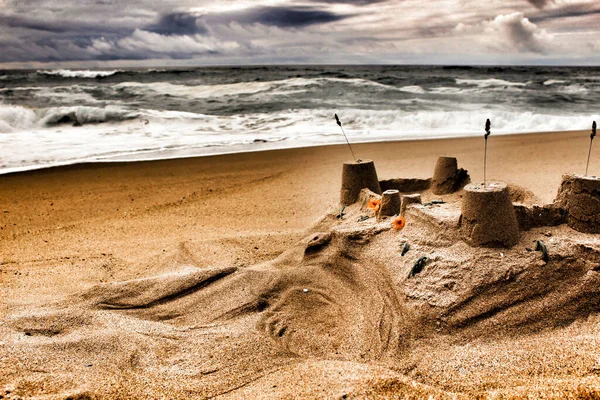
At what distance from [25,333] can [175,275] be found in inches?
40.3

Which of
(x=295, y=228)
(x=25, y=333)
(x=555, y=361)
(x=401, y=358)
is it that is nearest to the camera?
(x=555, y=361)

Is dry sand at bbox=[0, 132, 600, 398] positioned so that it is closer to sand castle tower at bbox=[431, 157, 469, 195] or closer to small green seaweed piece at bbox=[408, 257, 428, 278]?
small green seaweed piece at bbox=[408, 257, 428, 278]

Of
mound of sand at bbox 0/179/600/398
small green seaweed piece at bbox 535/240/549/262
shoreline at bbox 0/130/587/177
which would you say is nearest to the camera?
mound of sand at bbox 0/179/600/398

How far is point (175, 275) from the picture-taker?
11.1 feet

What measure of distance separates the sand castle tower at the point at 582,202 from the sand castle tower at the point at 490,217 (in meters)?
0.46

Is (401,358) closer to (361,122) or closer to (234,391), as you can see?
(234,391)

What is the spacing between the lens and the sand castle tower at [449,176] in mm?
4293

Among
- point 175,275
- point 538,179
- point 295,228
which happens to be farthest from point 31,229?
point 538,179

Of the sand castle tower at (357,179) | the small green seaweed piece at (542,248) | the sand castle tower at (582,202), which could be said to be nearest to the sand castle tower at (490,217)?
the small green seaweed piece at (542,248)

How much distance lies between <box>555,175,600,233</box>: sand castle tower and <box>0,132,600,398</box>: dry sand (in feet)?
0.27

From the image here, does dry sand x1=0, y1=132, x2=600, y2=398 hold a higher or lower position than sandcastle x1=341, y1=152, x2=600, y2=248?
lower

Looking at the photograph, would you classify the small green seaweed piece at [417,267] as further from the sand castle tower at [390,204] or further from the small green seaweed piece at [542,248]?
the sand castle tower at [390,204]

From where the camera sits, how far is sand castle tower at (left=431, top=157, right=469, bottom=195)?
169 inches

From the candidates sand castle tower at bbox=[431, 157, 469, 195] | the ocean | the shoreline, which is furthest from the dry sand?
the ocean
